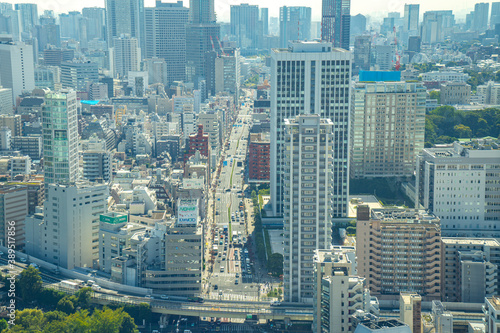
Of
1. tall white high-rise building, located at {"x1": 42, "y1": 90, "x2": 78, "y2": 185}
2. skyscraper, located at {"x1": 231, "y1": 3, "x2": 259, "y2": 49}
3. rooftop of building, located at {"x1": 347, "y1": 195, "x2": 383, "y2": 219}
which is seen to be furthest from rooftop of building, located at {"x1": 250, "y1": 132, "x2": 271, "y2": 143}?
skyscraper, located at {"x1": 231, "y1": 3, "x2": 259, "y2": 49}

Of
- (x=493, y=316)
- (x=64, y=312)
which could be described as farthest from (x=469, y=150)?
(x=64, y=312)

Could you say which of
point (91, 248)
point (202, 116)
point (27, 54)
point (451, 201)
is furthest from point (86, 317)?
point (27, 54)

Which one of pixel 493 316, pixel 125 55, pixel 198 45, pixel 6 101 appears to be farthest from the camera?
pixel 125 55

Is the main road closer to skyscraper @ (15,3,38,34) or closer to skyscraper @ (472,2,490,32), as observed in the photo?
skyscraper @ (15,3,38,34)

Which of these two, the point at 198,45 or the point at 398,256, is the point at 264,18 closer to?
the point at 198,45

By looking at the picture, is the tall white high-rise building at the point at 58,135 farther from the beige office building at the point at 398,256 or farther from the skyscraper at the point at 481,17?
the skyscraper at the point at 481,17

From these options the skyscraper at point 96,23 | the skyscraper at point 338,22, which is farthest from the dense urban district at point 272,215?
the skyscraper at point 96,23
